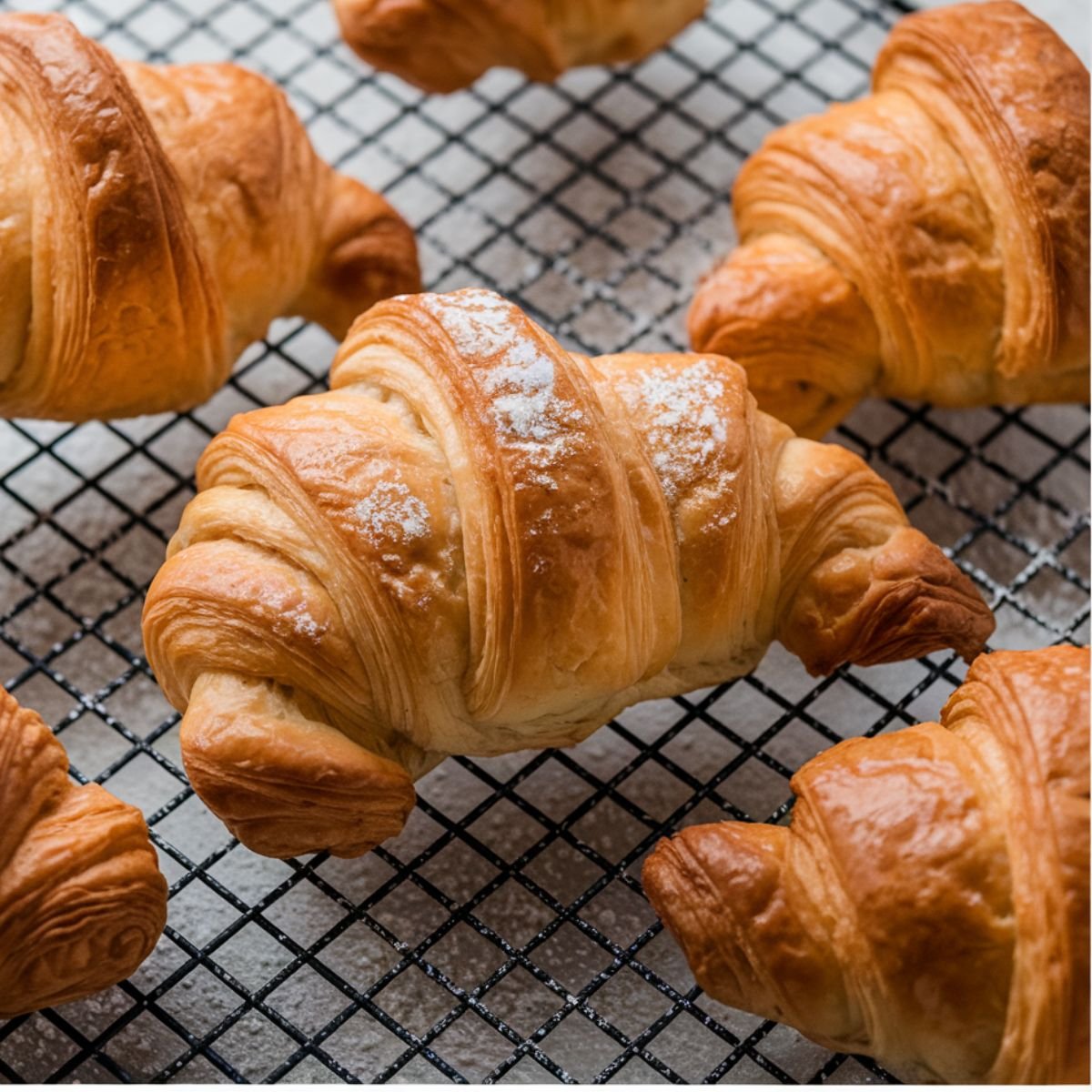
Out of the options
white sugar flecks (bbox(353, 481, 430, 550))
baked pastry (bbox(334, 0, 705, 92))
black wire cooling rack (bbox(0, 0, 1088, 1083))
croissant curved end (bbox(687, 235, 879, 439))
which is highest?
baked pastry (bbox(334, 0, 705, 92))

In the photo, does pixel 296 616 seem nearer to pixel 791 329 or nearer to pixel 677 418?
pixel 677 418

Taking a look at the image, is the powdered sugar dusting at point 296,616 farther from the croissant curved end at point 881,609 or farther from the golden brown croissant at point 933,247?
the golden brown croissant at point 933,247

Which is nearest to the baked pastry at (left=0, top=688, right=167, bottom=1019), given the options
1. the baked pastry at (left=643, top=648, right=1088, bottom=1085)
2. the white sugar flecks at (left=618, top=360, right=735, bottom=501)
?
the baked pastry at (left=643, top=648, right=1088, bottom=1085)

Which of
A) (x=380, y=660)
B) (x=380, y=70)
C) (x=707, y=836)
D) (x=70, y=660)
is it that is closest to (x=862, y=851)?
(x=707, y=836)

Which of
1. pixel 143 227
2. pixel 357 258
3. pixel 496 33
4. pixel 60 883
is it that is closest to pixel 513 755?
pixel 60 883

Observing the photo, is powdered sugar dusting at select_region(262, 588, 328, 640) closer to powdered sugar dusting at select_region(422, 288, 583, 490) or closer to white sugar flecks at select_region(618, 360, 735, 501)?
powdered sugar dusting at select_region(422, 288, 583, 490)

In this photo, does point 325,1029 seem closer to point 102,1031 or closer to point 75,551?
point 102,1031
